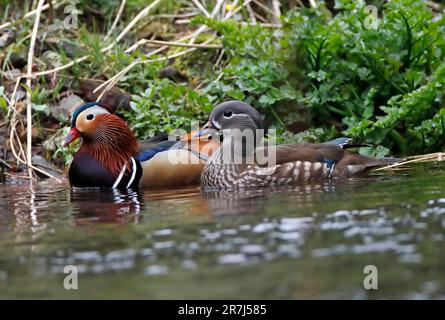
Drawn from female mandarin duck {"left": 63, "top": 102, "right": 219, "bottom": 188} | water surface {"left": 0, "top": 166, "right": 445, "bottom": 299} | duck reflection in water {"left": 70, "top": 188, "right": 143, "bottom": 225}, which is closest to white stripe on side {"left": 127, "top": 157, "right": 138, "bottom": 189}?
female mandarin duck {"left": 63, "top": 102, "right": 219, "bottom": 188}

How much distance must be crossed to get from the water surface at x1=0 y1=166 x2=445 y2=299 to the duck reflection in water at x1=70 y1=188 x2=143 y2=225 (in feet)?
0.05

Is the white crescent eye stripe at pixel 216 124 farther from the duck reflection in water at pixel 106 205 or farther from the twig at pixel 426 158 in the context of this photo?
the twig at pixel 426 158

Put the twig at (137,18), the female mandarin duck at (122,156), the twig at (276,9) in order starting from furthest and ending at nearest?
the twig at (276,9), the twig at (137,18), the female mandarin duck at (122,156)

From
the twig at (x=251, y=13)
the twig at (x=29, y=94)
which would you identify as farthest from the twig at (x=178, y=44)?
the twig at (x=29, y=94)

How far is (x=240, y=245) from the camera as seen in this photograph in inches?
155

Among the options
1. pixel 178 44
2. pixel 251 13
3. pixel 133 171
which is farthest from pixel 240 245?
pixel 251 13

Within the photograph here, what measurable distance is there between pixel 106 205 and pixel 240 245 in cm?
198

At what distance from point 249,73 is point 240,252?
3986 mm

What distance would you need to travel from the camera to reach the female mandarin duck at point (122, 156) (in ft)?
23.1

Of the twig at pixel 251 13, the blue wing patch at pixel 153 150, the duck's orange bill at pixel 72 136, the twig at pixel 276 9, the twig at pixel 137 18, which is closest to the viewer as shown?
the blue wing patch at pixel 153 150

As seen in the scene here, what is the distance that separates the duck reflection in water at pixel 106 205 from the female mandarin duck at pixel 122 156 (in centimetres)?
16

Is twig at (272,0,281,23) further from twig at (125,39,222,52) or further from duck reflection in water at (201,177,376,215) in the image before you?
duck reflection in water at (201,177,376,215)

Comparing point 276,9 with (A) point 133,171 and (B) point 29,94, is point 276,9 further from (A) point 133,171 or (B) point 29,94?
(A) point 133,171

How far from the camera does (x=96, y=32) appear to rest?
958 centimetres
